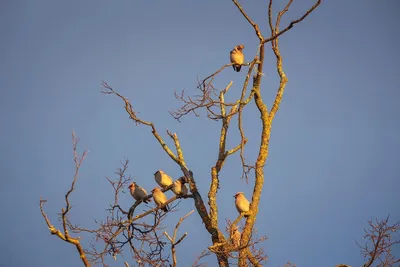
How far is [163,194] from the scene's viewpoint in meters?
6.76

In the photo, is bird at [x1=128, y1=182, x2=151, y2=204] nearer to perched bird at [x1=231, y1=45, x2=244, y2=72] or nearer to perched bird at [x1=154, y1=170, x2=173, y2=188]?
perched bird at [x1=154, y1=170, x2=173, y2=188]

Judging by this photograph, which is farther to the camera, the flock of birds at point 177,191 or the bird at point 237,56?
the bird at point 237,56

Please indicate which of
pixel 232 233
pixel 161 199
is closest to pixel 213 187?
pixel 232 233

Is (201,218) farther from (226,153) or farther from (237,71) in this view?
(237,71)

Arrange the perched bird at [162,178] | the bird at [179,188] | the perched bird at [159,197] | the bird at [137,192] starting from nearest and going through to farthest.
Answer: the bird at [179,188], the perched bird at [159,197], the bird at [137,192], the perched bird at [162,178]

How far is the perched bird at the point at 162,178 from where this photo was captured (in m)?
7.43

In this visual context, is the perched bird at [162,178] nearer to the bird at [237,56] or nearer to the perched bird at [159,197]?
the perched bird at [159,197]

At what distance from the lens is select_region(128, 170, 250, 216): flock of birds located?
6238 mm

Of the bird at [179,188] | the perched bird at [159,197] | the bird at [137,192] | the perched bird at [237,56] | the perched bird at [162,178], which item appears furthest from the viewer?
the perched bird at [162,178]

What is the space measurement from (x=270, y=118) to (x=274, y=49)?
81 centimetres

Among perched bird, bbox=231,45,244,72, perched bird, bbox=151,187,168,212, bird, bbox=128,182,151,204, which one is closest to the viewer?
perched bird, bbox=151,187,168,212

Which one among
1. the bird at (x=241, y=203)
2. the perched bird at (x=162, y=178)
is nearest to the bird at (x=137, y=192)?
the perched bird at (x=162, y=178)

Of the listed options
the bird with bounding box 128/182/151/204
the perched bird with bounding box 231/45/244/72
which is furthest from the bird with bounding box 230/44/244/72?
the bird with bounding box 128/182/151/204

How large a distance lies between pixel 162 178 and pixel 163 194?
2.30 feet
